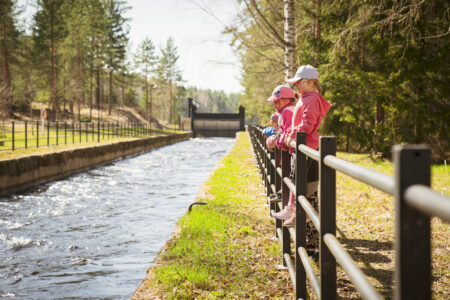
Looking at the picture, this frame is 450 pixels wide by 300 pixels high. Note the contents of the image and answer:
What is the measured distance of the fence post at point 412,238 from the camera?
0.97m

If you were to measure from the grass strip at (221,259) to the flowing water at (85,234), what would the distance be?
0.59 metres

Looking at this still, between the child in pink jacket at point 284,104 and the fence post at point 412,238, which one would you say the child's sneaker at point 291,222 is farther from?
the fence post at point 412,238

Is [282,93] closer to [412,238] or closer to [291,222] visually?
[291,222]

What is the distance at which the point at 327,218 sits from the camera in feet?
6.51

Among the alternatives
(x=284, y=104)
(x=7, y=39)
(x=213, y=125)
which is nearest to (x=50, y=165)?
(x=284, y=104)

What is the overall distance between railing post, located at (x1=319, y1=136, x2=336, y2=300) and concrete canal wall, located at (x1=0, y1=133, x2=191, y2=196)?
33.5ft

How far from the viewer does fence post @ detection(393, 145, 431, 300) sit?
970 millimetres

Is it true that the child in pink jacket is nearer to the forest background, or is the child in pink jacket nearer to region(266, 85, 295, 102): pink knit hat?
region(266, 85, 295, 102): pink knit hat

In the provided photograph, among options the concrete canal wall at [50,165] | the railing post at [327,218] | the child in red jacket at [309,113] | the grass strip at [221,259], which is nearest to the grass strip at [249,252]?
the grass strip at [221,259]

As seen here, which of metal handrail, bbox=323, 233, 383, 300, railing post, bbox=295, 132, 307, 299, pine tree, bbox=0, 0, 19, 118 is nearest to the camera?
metal handrail, bbox=323, 233, 383, 300

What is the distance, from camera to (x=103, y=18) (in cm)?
5356

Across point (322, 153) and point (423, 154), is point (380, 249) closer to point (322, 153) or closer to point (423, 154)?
point (322, 153)

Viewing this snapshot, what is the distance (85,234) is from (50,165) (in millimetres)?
6940

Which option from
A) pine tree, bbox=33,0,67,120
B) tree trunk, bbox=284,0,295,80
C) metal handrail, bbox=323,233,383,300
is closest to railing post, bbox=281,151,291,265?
metal handrail, bbox=323,233,383,300
